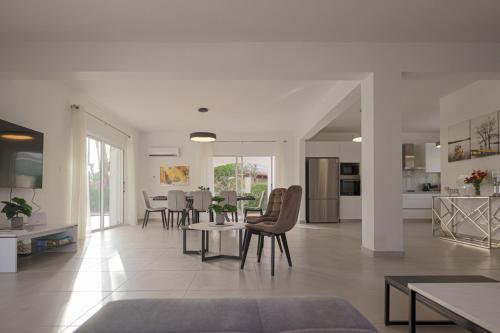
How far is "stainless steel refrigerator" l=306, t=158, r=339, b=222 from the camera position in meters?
9.62

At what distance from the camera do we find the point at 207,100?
273 inches

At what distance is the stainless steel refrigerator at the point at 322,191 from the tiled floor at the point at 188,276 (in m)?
4.27

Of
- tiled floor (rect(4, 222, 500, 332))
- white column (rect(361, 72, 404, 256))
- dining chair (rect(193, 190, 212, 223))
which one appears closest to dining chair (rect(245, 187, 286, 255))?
tiled floor (rect(4, 222, 500, 332))

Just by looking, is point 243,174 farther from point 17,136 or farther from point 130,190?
point 17,136

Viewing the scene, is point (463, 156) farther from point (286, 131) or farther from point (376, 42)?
point (286, 131)

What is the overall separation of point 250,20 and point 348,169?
7.02m

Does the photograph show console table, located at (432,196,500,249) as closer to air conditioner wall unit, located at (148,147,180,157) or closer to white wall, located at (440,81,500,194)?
white wall, located at (440,81,500,194)

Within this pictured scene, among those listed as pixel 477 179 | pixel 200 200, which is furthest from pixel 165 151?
pixel 477 179

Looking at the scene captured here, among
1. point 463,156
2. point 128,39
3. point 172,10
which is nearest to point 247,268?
point 172,10

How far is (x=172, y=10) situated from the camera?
11.7ft

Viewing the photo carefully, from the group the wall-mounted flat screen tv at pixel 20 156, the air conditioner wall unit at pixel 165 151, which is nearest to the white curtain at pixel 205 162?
the air conditioner wall unit at pixel 165 151

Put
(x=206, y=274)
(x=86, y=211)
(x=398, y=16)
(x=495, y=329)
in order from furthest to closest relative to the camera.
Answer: (x=86, y=211) < (x=398, y=16) < (x=206, y=274) < (x=495, y=329)

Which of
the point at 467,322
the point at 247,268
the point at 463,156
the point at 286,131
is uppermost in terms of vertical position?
the point at 286,131

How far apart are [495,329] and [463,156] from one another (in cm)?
601
